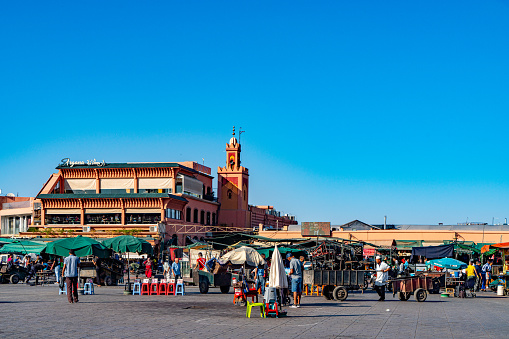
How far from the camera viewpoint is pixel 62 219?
71375mm

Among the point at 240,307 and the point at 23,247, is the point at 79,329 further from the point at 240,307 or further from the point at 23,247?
the point at 23,247

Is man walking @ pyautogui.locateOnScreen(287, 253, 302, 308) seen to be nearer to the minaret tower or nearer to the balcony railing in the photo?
the balcony railing

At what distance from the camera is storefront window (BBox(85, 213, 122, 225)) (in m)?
70.2

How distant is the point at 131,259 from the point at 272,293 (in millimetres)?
43614

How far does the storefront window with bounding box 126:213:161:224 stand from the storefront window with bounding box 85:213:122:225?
98 centimetres

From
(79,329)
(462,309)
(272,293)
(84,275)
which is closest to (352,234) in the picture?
(84,275)

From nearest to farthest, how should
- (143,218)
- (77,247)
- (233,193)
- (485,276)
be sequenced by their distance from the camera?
1. (77,247)
2. (485,276)
3. (143,218)
4. (233,193)

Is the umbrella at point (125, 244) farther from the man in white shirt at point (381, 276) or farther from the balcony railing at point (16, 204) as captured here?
the balcony railing at point (16, 204)

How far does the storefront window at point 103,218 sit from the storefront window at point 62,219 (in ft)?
3.43

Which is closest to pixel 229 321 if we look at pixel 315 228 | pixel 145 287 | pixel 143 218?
pixel 145 287

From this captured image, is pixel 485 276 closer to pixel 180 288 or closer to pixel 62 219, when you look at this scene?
pixel 180 288

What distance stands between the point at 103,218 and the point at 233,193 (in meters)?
17.9

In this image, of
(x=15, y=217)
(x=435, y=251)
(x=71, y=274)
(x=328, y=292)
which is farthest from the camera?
(x=15, y=217)

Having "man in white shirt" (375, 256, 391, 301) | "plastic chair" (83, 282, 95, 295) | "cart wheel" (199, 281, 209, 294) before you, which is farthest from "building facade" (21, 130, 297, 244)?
"man in white shirt" (375, 256, 391, 301)
